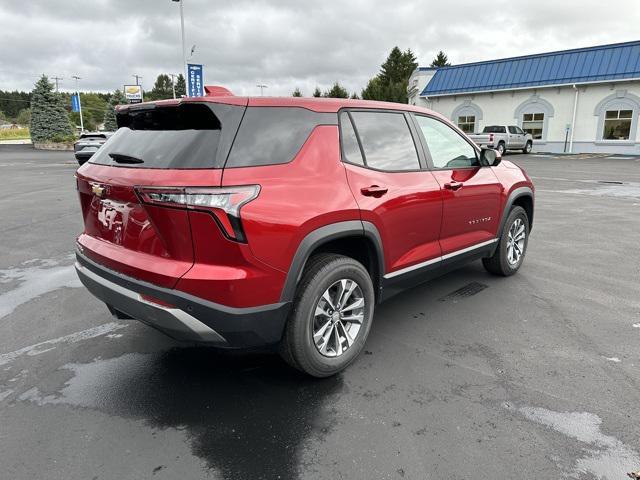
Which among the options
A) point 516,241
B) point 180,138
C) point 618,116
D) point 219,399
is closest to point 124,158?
point 180,138

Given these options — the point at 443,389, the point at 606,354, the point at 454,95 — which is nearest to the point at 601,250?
the point at 606,354

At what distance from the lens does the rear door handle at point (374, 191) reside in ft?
10.2

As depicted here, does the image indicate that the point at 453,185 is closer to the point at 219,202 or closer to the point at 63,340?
the point at 219,202

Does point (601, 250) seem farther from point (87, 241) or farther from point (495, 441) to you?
point (87, 241)

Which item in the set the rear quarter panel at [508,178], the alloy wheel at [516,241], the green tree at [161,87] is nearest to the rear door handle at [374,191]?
the rear quarter panel at [508,178]

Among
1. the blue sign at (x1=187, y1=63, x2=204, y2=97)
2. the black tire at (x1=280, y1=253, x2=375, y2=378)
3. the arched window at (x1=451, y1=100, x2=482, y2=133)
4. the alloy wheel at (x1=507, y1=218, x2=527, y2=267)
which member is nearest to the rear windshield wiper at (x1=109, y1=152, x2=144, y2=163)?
the black tire at (x1=280, y1=253, x2=375, y2=378)

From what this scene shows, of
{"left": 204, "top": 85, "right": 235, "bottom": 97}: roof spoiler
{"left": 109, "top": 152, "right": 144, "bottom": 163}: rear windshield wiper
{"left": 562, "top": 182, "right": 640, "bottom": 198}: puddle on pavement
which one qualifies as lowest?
{"left": 562, "top": 182, "right": 640, "bottom": 198}: puddle on pavement

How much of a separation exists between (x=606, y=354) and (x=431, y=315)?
51.9 inches

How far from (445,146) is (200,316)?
104 inches

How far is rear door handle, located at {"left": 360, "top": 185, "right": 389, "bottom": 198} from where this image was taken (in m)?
3.10

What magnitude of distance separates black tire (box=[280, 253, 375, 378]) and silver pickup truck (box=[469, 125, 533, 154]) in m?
26.0

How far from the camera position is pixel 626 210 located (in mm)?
9336

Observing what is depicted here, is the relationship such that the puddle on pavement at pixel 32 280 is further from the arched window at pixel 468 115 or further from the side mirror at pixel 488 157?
the arched window at pixel 468 115

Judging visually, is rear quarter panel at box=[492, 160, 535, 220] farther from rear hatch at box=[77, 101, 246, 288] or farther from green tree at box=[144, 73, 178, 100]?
green tree at box=[144, 73, 178, 100]
